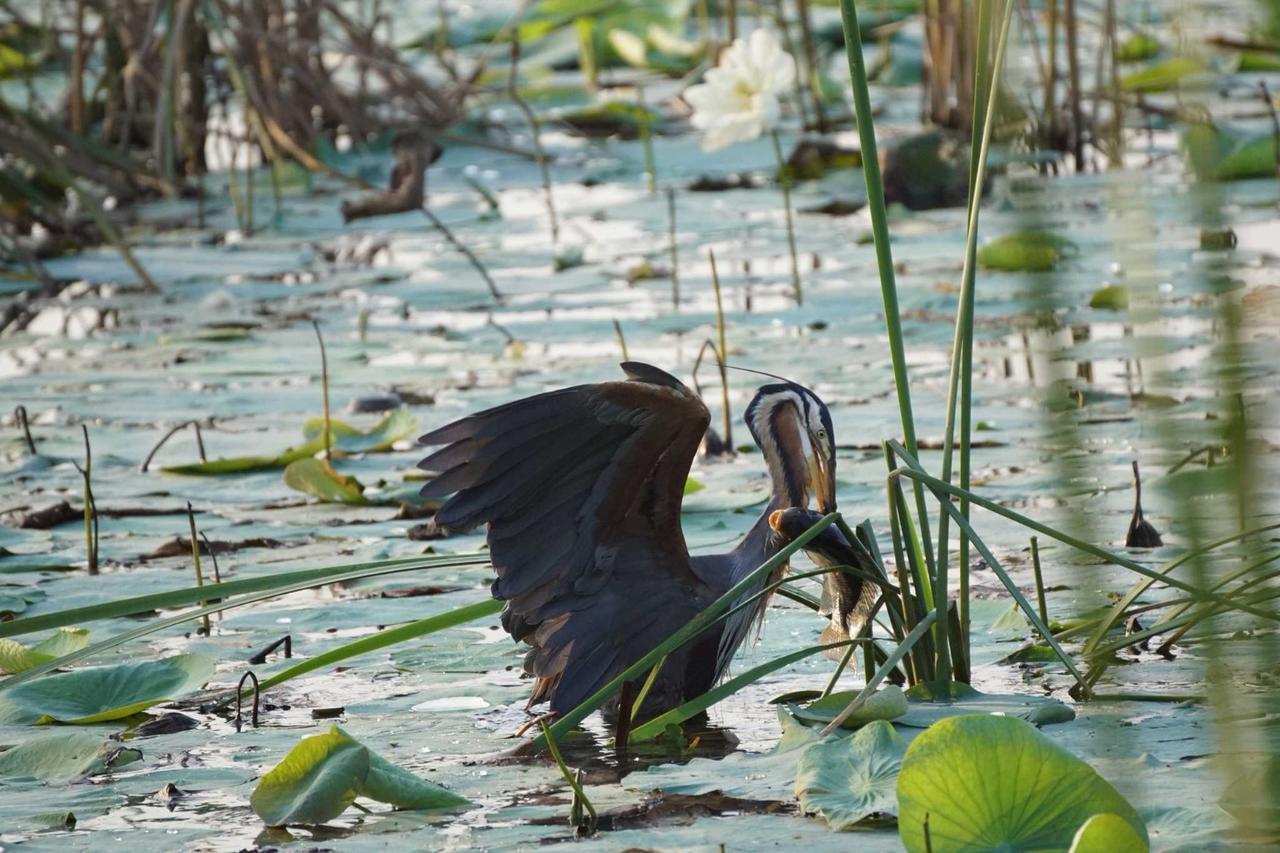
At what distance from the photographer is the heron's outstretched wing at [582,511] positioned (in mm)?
2281

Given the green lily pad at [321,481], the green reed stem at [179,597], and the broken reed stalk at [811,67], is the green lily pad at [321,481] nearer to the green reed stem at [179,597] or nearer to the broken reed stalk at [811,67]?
the green reed stem at [179,597]

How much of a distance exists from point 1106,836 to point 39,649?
167 centimetres

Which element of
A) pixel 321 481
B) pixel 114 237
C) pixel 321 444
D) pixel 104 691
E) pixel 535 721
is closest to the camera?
pixel 535 721

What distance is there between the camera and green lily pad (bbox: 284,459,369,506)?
3369mm

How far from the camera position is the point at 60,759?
84.1 inches

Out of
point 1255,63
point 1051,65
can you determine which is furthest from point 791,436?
point 1255,63

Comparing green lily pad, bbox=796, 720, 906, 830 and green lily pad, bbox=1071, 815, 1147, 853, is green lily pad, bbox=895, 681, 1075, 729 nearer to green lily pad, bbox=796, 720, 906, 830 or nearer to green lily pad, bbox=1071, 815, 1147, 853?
green lily pad, bbox=796, 720, 906, 830

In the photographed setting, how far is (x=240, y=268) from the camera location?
613 centimetres

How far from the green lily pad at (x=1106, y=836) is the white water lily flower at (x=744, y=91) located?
9.87 feet

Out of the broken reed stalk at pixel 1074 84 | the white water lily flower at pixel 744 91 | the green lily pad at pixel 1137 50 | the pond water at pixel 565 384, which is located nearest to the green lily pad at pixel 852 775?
the pond water at pixel 565 384

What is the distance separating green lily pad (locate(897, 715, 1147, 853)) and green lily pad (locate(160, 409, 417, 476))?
224 centimetres

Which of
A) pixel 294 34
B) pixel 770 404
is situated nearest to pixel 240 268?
pixel 294 34

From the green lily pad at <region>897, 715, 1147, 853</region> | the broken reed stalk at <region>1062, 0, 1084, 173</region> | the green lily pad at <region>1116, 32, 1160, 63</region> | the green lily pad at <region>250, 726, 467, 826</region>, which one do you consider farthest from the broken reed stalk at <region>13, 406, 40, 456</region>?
the green lily pad at <region>1116, 32, 1160, 63</region>

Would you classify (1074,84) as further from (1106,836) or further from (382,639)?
(1106,836)
